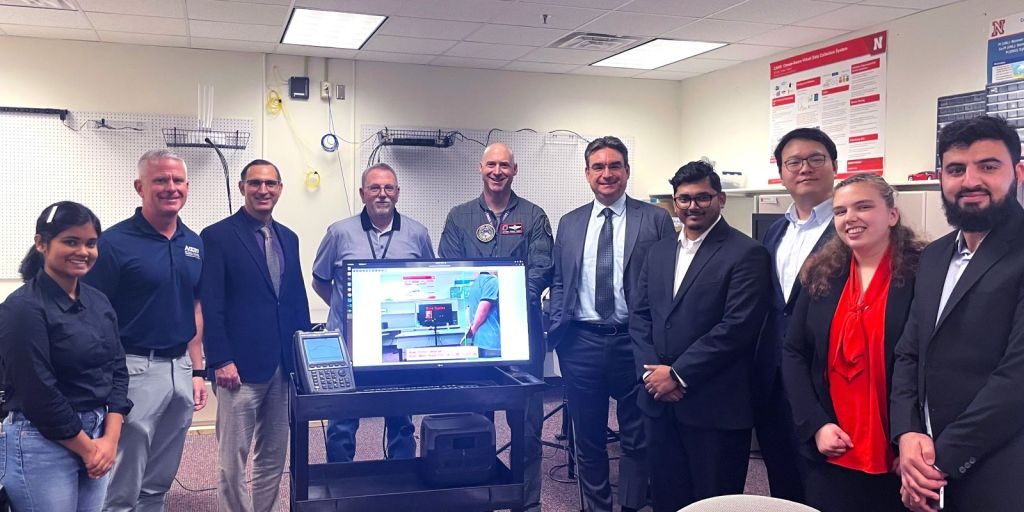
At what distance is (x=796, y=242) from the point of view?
257cm

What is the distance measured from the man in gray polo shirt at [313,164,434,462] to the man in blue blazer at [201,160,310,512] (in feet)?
1.29

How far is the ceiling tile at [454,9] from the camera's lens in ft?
13.4

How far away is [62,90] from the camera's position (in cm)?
503

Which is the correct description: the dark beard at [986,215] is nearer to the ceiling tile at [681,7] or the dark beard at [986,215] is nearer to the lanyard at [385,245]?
the lanyard at [385,245]

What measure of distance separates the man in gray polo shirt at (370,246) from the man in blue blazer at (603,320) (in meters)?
0.70

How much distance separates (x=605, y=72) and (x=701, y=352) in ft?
13.4

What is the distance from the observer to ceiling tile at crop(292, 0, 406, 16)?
161 inches

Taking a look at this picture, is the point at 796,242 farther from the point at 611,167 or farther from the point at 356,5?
the point at 356,5

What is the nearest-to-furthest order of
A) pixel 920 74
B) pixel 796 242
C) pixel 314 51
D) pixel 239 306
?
pixel 796 242 → pixel 239 306 → pixel 920 74 → pixel 314 51

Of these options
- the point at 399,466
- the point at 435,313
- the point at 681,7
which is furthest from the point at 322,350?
the point at 681,7

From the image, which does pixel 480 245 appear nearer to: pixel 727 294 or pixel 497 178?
pixel 497 178

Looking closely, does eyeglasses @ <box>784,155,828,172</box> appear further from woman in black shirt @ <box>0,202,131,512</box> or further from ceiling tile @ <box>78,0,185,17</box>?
ceiling tile @ <box>78,0,185,17</box>

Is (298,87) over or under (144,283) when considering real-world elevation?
over

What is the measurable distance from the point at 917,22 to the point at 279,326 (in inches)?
149
